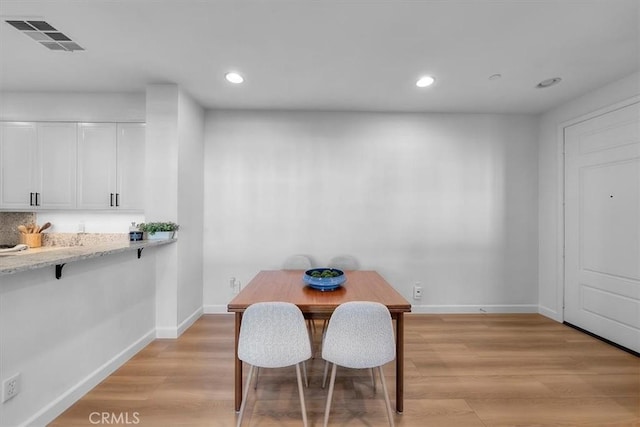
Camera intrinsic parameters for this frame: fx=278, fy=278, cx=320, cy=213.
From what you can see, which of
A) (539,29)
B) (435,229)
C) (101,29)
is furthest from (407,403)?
(101,29)

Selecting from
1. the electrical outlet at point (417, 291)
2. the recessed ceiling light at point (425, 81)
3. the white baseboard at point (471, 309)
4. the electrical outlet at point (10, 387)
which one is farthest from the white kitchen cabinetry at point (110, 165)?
the white baseboard at point (471, 309)

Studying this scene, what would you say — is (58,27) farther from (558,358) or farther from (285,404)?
(558,358)

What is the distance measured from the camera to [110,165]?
3.24 m

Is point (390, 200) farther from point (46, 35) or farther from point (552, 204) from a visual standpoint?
point (46, 35)

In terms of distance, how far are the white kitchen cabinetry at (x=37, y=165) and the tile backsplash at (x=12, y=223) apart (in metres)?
0.23

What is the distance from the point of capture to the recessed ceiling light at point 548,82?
279 centimetres

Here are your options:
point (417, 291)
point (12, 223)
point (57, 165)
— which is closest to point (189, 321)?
point (57, 165)

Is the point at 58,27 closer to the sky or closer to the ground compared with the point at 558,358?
closer to the sky

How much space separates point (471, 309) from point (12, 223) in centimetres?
587

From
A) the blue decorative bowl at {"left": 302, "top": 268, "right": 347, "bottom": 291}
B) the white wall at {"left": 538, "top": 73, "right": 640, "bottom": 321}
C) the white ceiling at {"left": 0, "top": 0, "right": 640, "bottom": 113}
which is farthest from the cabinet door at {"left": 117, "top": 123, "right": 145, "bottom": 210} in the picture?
the white wall at {"left": 538, "top": 73, "right": 640, "bottom": 321}

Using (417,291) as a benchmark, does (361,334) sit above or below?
above

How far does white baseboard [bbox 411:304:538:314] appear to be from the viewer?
3684mm

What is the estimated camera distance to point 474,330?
10.4 ft

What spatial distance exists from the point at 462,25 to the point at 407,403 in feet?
8.84
